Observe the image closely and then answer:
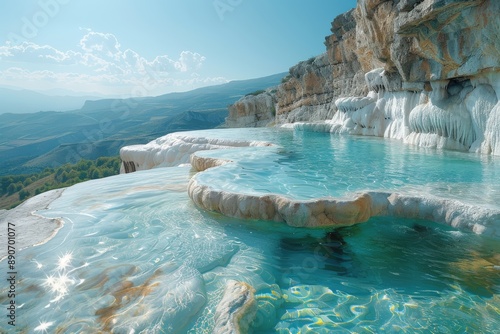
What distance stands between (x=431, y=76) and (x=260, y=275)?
10753 millimetres

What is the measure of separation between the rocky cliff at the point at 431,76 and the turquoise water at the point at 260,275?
6.98m

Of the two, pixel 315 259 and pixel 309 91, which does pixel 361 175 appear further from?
pixel 309 91

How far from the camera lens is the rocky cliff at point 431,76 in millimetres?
8688

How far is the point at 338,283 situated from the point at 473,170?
17.3 ft

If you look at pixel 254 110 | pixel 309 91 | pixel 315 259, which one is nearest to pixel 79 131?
pixel 254 110

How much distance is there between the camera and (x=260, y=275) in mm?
3225

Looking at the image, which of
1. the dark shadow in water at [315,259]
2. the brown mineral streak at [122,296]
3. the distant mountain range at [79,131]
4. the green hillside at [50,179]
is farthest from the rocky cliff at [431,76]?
the distant mountain range at [79,131]

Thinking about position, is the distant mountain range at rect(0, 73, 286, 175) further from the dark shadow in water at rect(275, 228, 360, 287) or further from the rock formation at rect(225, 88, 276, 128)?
the dark shadow in water at rect(275, 228, 360, 287)

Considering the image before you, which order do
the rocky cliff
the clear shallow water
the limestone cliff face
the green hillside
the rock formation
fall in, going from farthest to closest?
1. the green hillside
2. the rock formation
3. the limestone cliff face
4. the rocky cliff
5. the clear shallow water

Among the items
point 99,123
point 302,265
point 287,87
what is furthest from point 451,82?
point 99,123

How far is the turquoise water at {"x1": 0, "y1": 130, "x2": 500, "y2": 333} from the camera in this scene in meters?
2.52

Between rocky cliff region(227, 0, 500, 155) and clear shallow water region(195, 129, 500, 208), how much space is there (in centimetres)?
156

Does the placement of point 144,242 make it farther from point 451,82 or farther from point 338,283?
point 451,82

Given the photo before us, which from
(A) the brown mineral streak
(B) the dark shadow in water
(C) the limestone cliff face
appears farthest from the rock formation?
(A) the brown mineral streak
